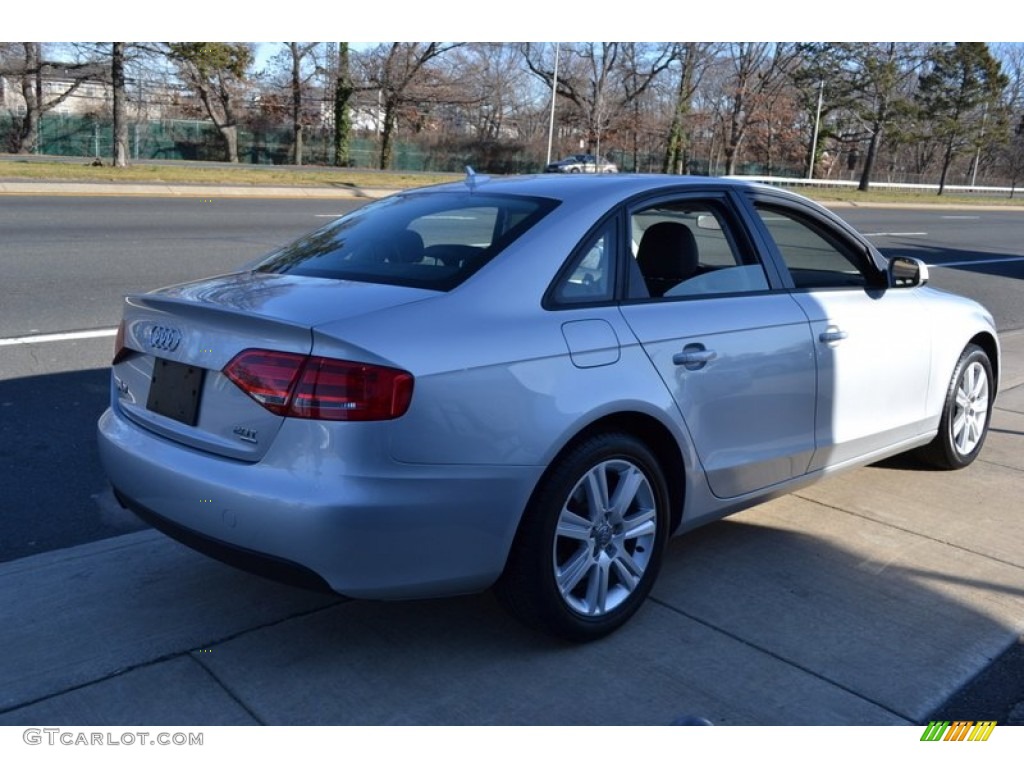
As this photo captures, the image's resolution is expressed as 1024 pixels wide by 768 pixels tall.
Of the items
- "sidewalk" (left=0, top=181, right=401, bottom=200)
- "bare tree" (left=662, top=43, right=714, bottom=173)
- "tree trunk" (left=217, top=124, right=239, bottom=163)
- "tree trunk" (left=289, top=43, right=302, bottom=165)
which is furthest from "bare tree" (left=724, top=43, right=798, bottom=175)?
"sidewalk" (left=0, top=181, right=401, bottom=200)

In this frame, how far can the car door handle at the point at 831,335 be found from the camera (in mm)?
4379

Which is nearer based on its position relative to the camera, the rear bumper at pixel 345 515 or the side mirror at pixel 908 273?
the rear bumper at pixel 345 515

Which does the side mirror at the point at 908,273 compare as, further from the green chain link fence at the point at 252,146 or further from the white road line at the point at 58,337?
the green chain link fence at the point at 252,146

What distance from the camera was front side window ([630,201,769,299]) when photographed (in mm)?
4090

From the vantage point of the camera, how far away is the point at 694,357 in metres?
3.78

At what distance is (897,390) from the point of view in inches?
194

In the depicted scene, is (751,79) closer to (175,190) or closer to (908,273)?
(175,190)

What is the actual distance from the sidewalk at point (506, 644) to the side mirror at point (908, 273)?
128cm

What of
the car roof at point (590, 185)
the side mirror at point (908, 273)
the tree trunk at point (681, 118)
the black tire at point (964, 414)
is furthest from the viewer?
the tree trunk at point (681, 118)

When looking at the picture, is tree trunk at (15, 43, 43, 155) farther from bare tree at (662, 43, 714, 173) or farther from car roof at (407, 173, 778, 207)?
car roof at (407, 173, 778, 207)

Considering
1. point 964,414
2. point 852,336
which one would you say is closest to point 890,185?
point 964,414

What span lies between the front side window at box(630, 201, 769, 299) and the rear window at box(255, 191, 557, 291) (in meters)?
0.56
